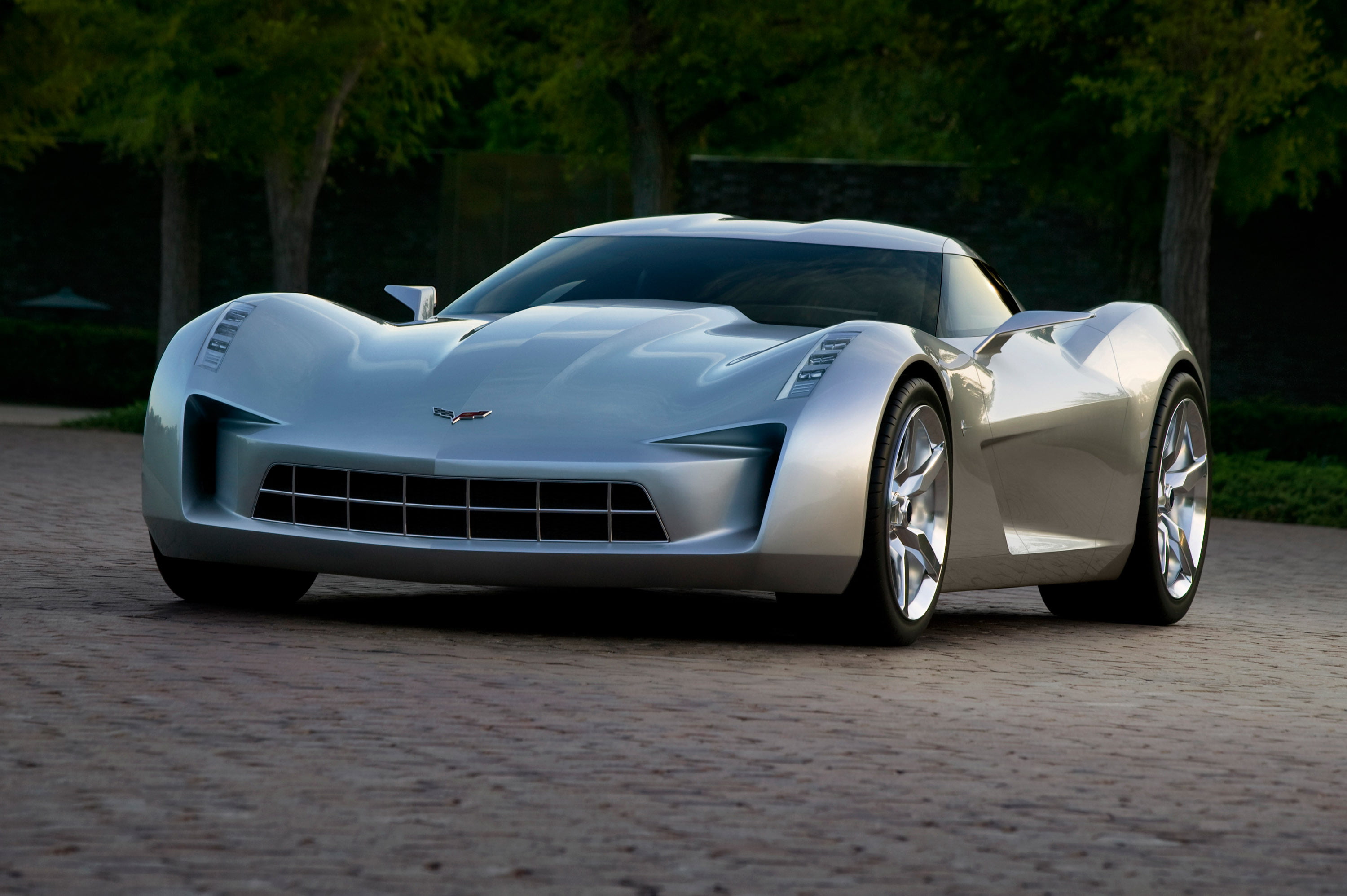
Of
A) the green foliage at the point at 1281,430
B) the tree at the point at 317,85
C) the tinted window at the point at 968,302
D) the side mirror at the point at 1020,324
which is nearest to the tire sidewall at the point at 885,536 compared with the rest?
the side mirror at the point at 1020,324

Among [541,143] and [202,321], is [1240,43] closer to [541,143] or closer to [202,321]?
[202,321]

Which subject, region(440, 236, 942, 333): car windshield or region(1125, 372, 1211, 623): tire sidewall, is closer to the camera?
region(440, 236, 942, 333): car windshield

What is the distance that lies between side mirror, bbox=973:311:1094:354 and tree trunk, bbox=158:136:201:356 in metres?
18.4

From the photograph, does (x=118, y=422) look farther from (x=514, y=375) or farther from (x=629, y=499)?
(x=629, y=499)

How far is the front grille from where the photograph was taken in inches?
224

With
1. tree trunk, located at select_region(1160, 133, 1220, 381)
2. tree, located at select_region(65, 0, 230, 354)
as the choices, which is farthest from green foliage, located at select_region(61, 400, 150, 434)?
tree trunk, located at select_region(1160, 133, 1220, 381)

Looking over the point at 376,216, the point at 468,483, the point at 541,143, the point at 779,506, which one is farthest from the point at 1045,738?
the point at 541,143

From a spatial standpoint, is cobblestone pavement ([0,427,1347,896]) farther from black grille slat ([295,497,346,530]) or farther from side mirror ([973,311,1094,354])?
side mirror ([973,311,1094,354])

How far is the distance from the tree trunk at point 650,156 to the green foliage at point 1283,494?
796cm

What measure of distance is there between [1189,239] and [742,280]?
11.5 meters

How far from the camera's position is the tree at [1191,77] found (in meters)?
16.0

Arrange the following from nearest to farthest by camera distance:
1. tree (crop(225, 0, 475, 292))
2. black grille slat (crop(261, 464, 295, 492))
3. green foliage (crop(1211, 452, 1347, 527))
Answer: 1. black grille slat (crop(261, 464, 295, 492))
2. green foliage (crop(1211, 452, 1347, 527))
3. tree (crop(225, 0, 475, 292))

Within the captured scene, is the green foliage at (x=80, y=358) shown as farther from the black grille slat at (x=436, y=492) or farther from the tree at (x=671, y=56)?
the black grille slat at (x=436, y=492)

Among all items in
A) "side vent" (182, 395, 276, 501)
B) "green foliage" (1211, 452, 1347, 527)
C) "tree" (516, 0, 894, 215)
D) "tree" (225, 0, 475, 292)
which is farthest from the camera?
"tree" (225, 0, 475, 292)
